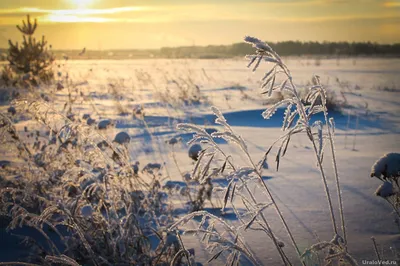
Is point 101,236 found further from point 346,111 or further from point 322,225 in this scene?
point 346,111

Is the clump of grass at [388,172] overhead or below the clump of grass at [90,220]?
overhead

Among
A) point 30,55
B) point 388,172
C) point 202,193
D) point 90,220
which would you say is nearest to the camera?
point 388,172

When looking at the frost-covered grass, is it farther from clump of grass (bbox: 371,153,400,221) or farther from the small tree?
the small tree

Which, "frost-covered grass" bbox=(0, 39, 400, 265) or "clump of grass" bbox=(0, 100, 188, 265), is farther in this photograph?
"clump of grass" bbox=(0, 100, 188, 265)

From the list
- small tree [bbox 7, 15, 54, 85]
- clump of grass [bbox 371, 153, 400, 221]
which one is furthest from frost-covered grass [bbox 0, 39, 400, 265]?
small tree [bbox 7, 15, 54, 85]

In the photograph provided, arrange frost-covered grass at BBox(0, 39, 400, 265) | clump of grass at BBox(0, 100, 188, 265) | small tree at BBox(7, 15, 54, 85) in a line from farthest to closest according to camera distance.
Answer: small tree at BBox(7, 15, 54, 85) < clump of grass at BBox(0, 100, 188, 265) < frost-covered grass at BBox(0, 39, 400, 265)

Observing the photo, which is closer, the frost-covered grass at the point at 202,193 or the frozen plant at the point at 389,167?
the frost-covered grass at the point at 202,193

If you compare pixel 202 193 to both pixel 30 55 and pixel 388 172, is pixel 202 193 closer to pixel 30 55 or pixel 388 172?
pixel 388 172

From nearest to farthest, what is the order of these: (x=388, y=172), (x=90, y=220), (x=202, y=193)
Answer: (x=388, y=172) < (x=90, y=220) < (x=202, y=193)

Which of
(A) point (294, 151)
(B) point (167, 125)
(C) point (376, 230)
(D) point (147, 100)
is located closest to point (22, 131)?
(B) point (167, 125)

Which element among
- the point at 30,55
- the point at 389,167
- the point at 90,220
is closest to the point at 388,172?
the point at 389,167

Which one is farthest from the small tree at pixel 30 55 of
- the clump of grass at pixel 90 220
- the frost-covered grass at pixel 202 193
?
the clump of grass at pixel 90 220

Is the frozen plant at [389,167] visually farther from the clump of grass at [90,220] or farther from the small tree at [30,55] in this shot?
the small tree at [30,55]

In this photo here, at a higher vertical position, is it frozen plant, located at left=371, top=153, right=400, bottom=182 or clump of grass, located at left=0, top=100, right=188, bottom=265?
frozen plant, located at left=371, top=153, right=400, bottom=182
